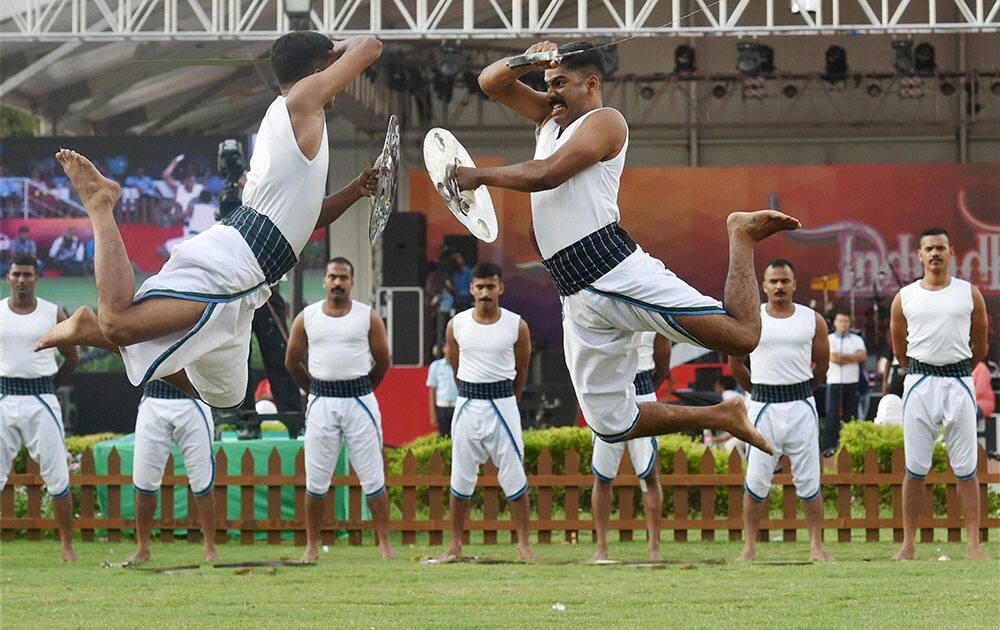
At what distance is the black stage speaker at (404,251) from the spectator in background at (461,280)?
52 centimetres

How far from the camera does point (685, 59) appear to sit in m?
24.1

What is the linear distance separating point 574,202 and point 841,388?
8.43 m

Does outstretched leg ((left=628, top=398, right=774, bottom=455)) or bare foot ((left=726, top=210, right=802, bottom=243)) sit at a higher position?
bare foot ((left=726, top=210, right=802, bottom=243))

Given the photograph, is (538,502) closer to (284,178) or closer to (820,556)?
(820,556)

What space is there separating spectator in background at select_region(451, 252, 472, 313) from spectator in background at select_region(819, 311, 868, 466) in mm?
7840

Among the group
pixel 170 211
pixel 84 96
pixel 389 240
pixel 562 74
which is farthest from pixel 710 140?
pixel 562 74

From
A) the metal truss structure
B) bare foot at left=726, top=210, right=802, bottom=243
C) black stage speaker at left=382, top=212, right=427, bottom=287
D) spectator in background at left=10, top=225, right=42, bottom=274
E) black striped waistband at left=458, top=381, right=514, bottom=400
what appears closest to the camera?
the metal truss structure

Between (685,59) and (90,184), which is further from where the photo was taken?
(685,59)

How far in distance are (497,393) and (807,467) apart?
214cm

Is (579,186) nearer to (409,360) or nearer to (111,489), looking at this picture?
(111,489)

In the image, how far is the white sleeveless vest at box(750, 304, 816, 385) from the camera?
30.9 ft

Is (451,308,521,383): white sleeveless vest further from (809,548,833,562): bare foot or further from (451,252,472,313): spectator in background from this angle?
(451,252,472,313): spectator in background

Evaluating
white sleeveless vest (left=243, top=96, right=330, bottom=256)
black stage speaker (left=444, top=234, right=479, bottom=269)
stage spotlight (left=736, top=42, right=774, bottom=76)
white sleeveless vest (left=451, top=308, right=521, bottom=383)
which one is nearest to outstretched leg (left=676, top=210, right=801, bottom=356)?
white sleeveless vest (left=243, top=96, right=330, bottom=256)

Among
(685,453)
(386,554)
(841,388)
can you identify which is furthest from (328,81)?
(841,388)
